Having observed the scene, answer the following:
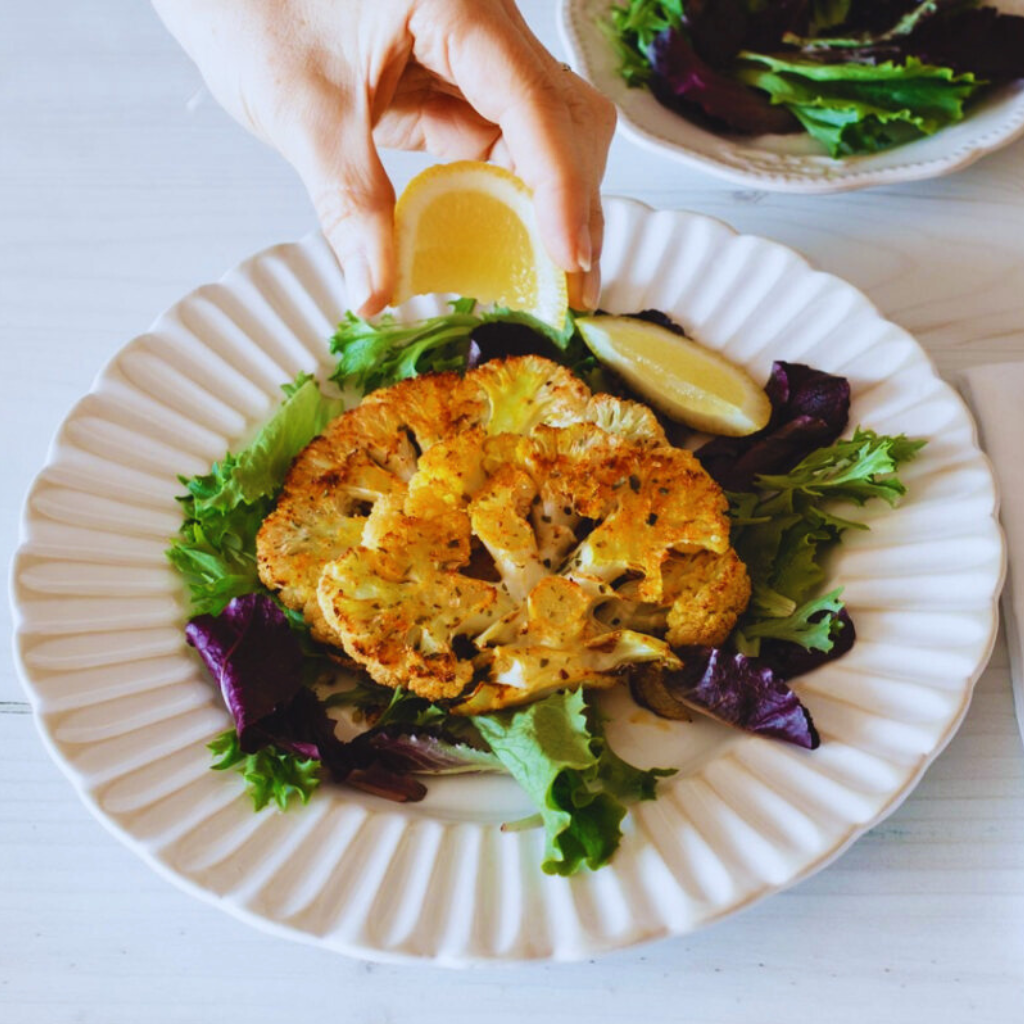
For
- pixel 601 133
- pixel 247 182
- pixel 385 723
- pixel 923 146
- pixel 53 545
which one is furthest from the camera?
pixel 247 182

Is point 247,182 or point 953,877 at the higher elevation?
point 247,182

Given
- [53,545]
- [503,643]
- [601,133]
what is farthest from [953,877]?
[53,545]

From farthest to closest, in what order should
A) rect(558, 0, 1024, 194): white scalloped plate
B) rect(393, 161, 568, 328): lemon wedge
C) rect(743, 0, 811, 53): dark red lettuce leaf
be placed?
rect(743, 0, 811, 53): dark red lettuce leaf < rect(558, 0, 1024, 194): white scalloped plate < rect(393, 161, 568, 328): lemon wedge

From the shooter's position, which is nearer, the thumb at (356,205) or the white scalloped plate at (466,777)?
the white scalloped plate at (466,777)

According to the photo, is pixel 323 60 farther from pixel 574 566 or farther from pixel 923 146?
pixel 923 146

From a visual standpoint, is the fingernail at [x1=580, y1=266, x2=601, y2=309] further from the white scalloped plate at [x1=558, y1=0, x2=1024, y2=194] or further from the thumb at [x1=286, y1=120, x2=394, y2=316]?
the white scalloped plate at [x1=558, y1=0, x2=1024, y2=194]

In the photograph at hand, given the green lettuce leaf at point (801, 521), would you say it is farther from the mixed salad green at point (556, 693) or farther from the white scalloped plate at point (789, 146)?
the white scalloped plate at point (789, 146)

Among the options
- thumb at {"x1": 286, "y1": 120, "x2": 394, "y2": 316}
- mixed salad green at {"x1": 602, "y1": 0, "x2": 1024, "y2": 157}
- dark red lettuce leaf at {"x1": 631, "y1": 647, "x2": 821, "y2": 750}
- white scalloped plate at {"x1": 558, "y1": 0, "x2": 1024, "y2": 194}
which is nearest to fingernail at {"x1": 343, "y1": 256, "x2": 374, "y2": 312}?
thumb at {"x1": 286, "y1": 120, "x2": 394, "y2": 316}

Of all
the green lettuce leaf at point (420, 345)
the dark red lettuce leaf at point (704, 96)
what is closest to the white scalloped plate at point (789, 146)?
the dark red lettuce leaf at point (704, 96)
